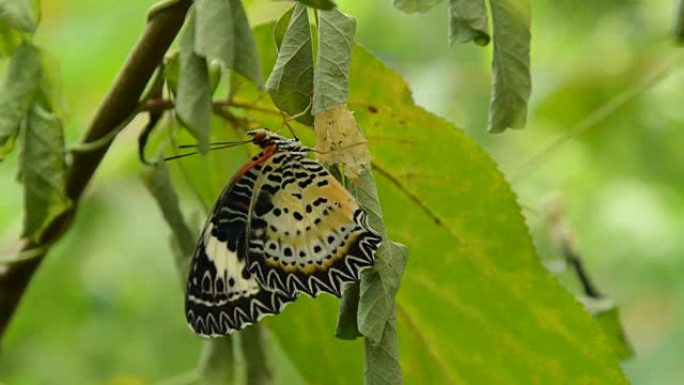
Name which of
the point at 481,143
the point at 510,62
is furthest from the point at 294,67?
the point at 481,143

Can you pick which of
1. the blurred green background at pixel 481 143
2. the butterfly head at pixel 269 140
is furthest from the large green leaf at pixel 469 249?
the blurred green background at pixel 481 143

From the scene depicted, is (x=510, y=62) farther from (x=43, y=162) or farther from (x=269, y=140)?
(x=43, y=162)

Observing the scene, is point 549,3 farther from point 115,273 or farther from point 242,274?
point 242,274

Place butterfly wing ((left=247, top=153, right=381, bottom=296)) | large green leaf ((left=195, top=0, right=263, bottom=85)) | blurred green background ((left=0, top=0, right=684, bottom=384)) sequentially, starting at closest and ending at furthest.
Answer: large green leaf ((left=195, top=0, right=263, bottom=85))
butterfly wing ((left=247, top=153, right=381, bottom=296))
blurred green background ((left=0, top=0, right=684, bottom=384))

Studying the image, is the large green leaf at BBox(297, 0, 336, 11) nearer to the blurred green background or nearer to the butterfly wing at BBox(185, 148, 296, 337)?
the butterfly wing at BBox(185, 148, 296, 337)

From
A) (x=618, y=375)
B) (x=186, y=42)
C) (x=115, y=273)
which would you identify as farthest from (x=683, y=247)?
(x=186, y=42)

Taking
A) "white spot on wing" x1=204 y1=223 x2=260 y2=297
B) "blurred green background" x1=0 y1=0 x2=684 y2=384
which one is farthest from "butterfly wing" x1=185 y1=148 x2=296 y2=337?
"blurred green background" x1=0 y1=0 x2=684 y2=384

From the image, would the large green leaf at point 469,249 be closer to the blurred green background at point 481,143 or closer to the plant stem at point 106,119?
the plant stem at point 106,119
